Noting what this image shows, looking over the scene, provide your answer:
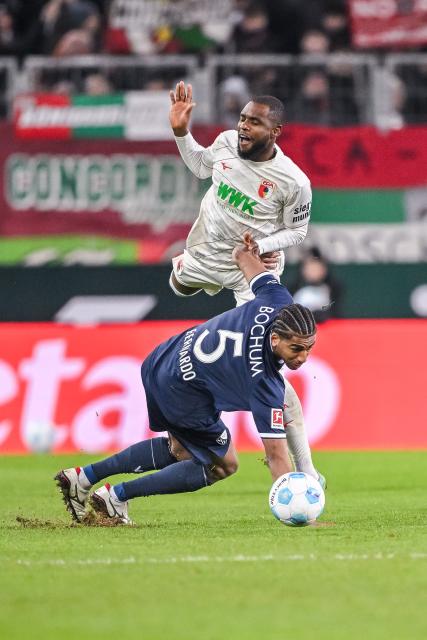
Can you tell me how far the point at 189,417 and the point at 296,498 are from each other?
0.92 m

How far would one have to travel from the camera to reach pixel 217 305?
16.4 meters

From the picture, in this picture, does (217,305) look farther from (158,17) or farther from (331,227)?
(158,17)

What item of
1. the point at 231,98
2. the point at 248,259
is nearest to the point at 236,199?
the point at 248,259

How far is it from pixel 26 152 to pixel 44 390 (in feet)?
15.0

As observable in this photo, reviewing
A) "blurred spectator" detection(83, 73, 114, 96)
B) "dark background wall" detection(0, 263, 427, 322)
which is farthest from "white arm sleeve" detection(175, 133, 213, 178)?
"blurred spectator" detection(83, 73, 114, 96)

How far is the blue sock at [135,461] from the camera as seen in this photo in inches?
341

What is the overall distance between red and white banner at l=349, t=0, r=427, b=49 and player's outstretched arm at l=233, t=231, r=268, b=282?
997 centimetres

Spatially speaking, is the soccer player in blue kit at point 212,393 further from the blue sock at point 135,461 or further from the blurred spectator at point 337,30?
the blurred spectator at point 337,30

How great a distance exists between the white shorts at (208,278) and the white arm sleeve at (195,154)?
659 millimetres

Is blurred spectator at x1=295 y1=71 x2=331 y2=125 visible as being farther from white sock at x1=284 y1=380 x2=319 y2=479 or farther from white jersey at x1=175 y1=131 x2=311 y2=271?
white sock at x1=284 y1=380 x2=319 y2=479

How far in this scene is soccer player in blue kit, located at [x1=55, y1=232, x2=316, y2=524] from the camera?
7742mm

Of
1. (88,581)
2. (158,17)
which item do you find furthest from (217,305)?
(88,581)

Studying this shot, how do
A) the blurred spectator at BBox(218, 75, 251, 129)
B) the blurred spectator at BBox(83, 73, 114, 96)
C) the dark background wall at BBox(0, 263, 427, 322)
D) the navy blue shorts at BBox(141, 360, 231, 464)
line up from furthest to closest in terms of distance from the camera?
the blurred spectator at BBox(83, 73, 114, 96), the blurred spectator at BBox(218, 75, 251, 129), the dark background wall at BBox(0, 263, 427, 322), the navy blue shorts at BBox(141, 360, 231, 464)

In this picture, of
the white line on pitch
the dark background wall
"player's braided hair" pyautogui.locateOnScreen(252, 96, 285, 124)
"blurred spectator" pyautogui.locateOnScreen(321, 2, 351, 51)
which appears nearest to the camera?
the white line on pitch
